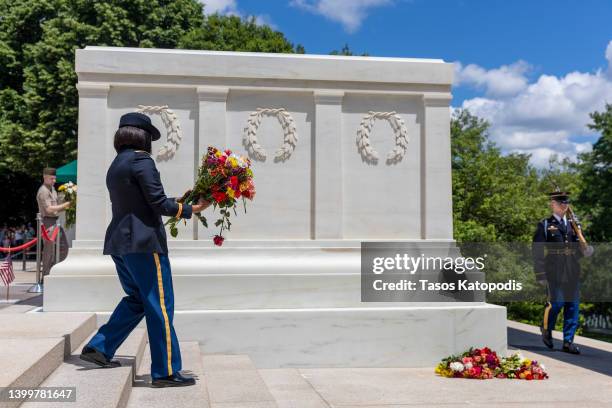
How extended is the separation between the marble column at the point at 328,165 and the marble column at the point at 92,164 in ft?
8.52

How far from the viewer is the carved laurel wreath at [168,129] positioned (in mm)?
7805

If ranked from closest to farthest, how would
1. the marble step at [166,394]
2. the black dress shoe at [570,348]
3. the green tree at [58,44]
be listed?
the marble step at [166,394]
the black dress shoe at [570,348]
the green tree at [58,44]

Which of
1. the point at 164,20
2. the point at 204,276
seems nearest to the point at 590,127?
the point at 164,20

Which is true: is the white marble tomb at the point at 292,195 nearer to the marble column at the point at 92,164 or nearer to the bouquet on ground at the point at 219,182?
the marble column at the point at 92,164

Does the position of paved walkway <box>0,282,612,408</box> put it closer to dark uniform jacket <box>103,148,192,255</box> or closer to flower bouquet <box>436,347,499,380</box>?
flower bouquet <box>436,347,499,380</box>

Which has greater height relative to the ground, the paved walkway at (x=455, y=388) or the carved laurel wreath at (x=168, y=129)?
the carved laurel wreath at (x=168, y=129)

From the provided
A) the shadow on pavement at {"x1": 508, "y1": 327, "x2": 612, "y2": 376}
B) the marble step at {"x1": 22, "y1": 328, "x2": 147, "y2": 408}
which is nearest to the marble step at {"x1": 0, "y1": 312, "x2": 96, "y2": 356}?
the marble step at {"x1": 22, "y1": 328, "x2": 147, "y2": 408}

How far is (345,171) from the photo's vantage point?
823cm

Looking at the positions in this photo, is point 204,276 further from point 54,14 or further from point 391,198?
point 54,14

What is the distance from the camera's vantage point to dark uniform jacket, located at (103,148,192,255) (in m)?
4.57

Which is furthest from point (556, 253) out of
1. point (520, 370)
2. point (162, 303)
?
point (162, 303)

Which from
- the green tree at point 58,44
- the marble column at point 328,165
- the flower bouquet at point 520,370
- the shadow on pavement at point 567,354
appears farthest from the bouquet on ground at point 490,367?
the green tree at point 58,44

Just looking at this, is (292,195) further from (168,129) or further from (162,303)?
(162,303)

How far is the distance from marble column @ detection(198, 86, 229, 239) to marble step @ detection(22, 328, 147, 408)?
10.2 ft
